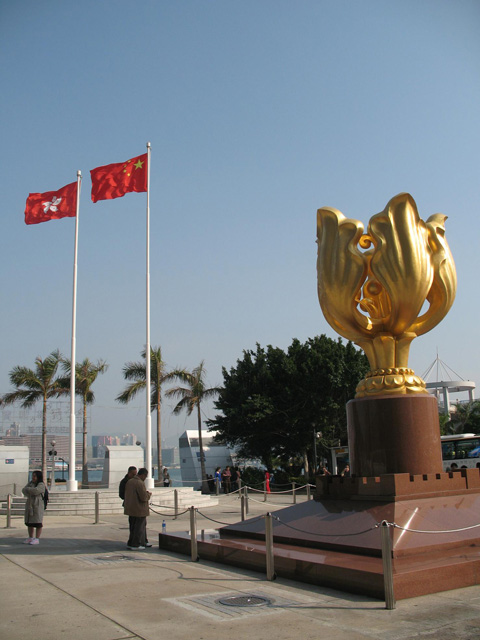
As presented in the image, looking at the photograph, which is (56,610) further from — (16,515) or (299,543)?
(16,515)

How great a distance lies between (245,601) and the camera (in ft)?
22.6

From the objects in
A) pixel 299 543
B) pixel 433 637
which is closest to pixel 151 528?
pixel 299 543

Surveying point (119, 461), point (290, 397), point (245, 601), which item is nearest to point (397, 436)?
point (245, 601)

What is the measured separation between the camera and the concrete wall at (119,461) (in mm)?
25484

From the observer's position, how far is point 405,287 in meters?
11.0

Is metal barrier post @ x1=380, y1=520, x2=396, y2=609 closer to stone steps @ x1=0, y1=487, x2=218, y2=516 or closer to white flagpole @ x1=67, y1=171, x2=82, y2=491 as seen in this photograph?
stone steps @ x1=0, y1=487, x2=218, y2=516

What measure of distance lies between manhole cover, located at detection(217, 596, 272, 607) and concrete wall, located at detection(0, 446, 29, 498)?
20203mm

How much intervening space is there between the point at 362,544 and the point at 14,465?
20.7 m

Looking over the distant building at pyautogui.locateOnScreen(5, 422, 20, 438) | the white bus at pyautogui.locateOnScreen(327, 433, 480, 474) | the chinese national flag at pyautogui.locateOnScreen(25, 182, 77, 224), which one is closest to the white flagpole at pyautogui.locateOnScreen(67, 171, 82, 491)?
the chinese national flag at pyautogui.locateOnScreen(25, 182, 77, 224)

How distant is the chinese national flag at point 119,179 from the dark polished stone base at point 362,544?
14.6 m

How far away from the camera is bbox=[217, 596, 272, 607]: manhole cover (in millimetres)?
6738

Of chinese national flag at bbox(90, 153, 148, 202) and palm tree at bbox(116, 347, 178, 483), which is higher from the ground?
chinese national flag at bbox(90, 153, 148, 202)

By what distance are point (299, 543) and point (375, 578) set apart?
2586mm

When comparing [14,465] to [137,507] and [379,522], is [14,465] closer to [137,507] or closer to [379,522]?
[137,507]
